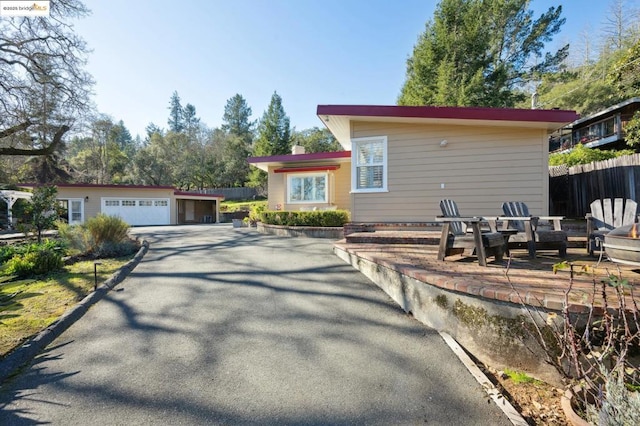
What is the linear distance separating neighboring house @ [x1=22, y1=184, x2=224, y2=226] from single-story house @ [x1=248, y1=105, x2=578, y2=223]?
55.9ft

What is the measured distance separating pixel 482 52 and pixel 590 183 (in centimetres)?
1242

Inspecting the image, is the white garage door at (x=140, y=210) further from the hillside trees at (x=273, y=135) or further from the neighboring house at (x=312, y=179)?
the neighboring house at (x=312, y=179)

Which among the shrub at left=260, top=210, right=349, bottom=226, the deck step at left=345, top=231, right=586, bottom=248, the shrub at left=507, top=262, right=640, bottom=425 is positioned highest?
the shrub at left=260, top=210, right=349, bottom=226

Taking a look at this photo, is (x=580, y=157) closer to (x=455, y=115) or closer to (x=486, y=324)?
(x=455, y=115)

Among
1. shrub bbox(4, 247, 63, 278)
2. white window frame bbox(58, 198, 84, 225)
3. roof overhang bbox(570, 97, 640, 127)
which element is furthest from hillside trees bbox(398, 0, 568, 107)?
white window frame bbox(58, 198, 84, 225)

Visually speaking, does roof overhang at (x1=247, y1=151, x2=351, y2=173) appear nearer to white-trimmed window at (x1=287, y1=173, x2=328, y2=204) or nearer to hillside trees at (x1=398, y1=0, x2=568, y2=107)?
white-trimmed window at (x1=287, y1=173, x2=328, y2=204)

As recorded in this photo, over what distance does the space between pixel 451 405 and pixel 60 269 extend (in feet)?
22.7

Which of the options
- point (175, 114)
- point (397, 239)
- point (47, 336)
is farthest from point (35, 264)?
point (175, 114)

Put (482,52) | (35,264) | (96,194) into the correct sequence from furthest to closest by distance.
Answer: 1. (96,194)
2. (482,52)
3. (35,264)

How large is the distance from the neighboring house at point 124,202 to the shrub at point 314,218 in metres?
13.3

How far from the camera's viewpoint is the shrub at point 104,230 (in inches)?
279

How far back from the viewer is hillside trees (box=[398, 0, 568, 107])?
1660 cm

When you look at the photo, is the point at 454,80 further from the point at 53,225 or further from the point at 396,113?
the point at 53,225

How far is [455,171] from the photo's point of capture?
7.09 meters
